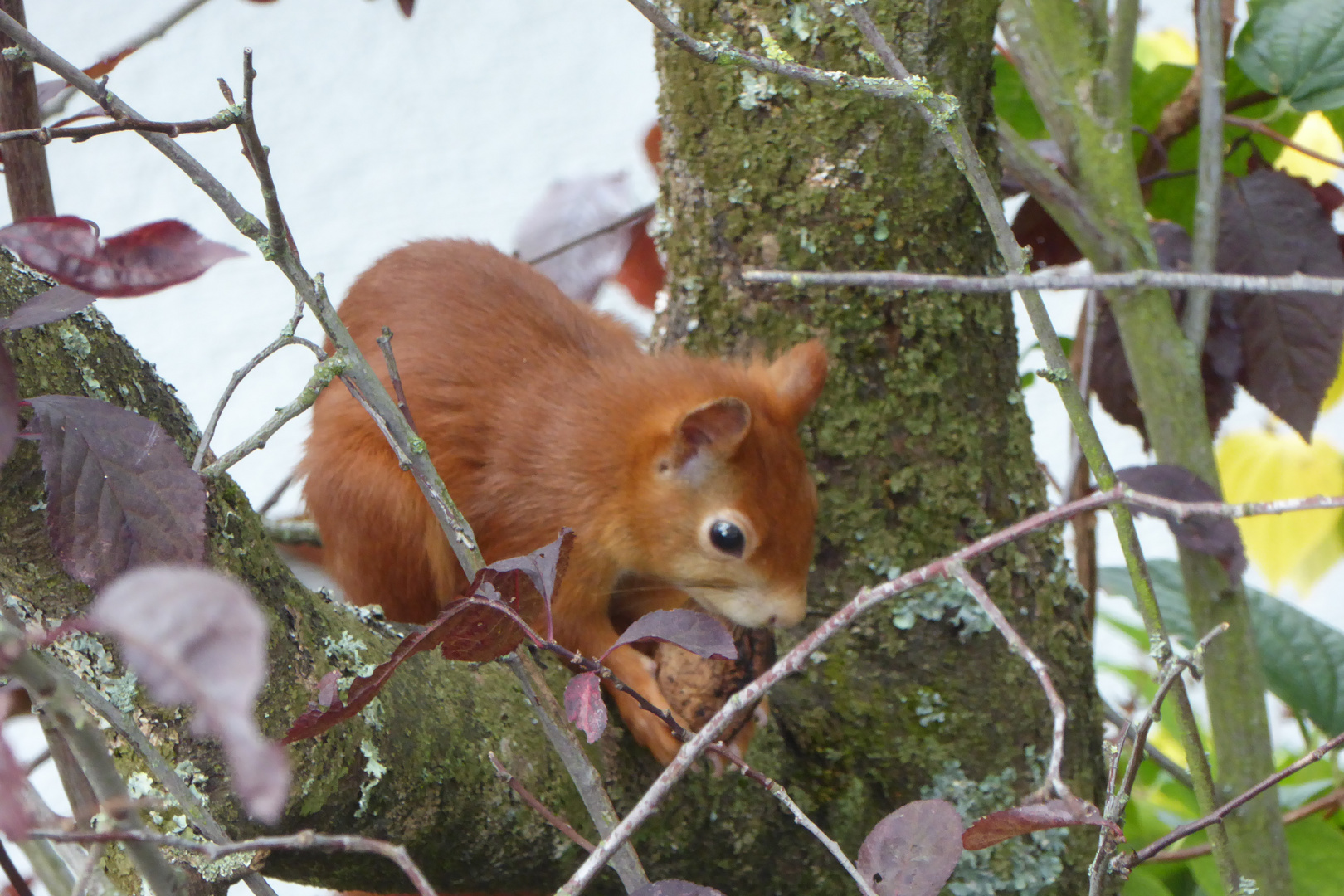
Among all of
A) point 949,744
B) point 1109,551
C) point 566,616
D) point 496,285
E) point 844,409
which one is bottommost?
point 949,744

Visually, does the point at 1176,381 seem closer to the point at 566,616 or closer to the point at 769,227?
the point at 769,227

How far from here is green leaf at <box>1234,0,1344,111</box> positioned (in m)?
0.88

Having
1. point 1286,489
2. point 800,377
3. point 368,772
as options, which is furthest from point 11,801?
point 1286,489

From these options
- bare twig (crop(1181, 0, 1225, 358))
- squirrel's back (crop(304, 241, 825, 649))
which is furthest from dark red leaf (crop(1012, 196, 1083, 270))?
squirrel's back (crop(304, 241, 825, 649))

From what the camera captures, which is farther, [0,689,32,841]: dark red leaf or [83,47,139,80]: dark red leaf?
[83,47,139,80]: dark red leaf

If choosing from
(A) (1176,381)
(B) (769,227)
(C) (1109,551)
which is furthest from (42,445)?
(C) (1109,551)

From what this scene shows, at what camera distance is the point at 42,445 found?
1.36 ft

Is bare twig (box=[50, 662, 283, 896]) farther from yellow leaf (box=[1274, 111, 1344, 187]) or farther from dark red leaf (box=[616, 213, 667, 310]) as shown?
yellow leaf (box=[1274, 111, 1344, 187])

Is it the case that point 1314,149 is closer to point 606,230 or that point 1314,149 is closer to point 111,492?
point 606,230

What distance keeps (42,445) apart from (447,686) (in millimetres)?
324

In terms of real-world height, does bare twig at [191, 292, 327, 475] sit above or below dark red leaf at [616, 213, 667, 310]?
below

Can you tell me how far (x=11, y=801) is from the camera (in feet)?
0.72

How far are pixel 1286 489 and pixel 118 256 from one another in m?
1.49

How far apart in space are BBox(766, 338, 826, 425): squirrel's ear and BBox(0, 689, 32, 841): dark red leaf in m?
0.64
